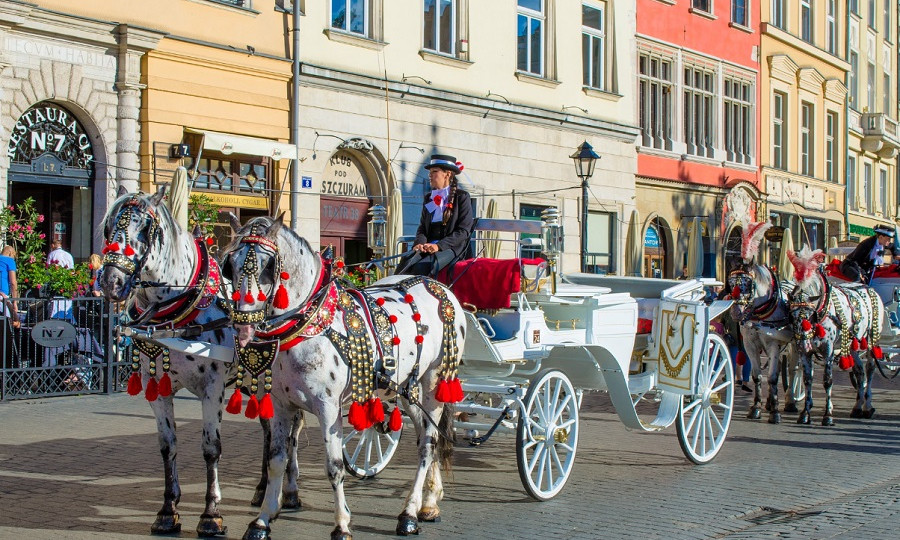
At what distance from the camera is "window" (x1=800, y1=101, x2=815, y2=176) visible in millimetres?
35000

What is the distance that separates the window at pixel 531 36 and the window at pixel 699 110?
6.27m

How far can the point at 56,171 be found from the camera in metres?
15.4

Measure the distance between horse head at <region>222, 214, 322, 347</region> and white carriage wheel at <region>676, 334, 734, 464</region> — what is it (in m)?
4.12

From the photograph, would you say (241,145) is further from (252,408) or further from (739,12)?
(739,12)

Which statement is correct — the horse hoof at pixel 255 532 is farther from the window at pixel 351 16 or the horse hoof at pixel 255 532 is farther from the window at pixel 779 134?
the window at pixel 779 134

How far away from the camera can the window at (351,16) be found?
19.2m

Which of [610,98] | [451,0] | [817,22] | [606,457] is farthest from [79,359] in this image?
[817,22]

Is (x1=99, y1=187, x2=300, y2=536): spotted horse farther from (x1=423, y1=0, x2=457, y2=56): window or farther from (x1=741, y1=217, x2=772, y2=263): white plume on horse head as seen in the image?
(x1=423, y1=0, x2=457, y2=56): window

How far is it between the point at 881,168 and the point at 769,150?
13550mm

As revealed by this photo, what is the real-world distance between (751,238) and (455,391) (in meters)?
6.01

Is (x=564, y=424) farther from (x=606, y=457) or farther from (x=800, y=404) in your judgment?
(x=800, y=404)

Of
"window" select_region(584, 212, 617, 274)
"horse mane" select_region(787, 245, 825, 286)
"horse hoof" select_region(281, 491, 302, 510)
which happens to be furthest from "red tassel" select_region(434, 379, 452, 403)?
"window" select_region(584, 212, 617, 274)

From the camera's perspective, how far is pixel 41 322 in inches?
493

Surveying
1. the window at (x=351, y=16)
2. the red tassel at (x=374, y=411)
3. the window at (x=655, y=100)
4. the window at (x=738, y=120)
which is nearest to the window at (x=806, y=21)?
the window at (x=738, y=120)
